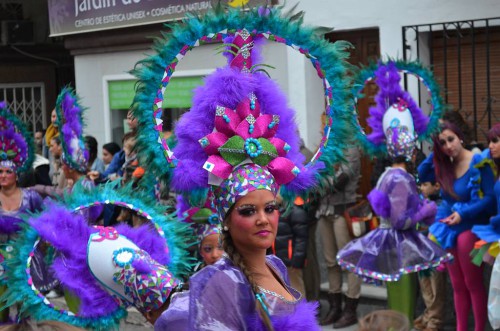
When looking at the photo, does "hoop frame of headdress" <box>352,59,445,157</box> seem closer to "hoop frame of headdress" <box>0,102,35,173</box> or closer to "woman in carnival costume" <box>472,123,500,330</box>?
"woman in carnival costume" <box>472,123,500,330</box>

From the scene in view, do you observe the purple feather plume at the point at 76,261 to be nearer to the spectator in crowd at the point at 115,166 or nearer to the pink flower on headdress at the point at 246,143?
the pink flower on headdress at the point at 246,143

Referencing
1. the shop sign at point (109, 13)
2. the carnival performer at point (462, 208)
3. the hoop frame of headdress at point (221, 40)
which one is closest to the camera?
the hoop frame of headdress at point (221, 40)

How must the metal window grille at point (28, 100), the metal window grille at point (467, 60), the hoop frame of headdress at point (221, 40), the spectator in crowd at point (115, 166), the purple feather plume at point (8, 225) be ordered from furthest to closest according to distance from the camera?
the metal window grille at point (28, 100)
the spectator in crowd at point (115, 166)
the metal window grille at point (467, 60)
the purple feather plume at point (8, 225)
the hoop frame of headdress at point (221, 40)

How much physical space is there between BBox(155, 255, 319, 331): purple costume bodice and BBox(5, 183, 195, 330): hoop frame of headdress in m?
1.66

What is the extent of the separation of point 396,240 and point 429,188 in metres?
1.15

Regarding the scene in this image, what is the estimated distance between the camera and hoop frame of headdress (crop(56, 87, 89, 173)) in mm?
9396

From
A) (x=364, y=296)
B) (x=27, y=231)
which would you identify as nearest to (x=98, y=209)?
(x=27, y=231)

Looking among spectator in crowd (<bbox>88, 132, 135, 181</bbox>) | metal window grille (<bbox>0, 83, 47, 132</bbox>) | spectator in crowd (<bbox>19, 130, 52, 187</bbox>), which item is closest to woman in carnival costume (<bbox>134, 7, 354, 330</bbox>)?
spectator in crowd (<bbox>19, 130, 52, 187</bbox>)

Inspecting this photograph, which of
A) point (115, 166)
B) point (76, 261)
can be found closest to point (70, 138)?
point (115, 166)

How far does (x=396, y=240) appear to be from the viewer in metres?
7.88

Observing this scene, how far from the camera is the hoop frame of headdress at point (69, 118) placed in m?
9.40

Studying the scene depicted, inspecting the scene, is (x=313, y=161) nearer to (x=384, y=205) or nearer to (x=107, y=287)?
(x=107, y=287)

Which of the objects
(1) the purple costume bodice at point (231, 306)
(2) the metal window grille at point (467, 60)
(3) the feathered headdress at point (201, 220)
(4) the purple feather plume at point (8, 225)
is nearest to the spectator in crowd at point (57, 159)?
(4) the purple feather plume at point (8, 225)

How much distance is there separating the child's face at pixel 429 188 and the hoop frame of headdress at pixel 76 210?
12.3ft
